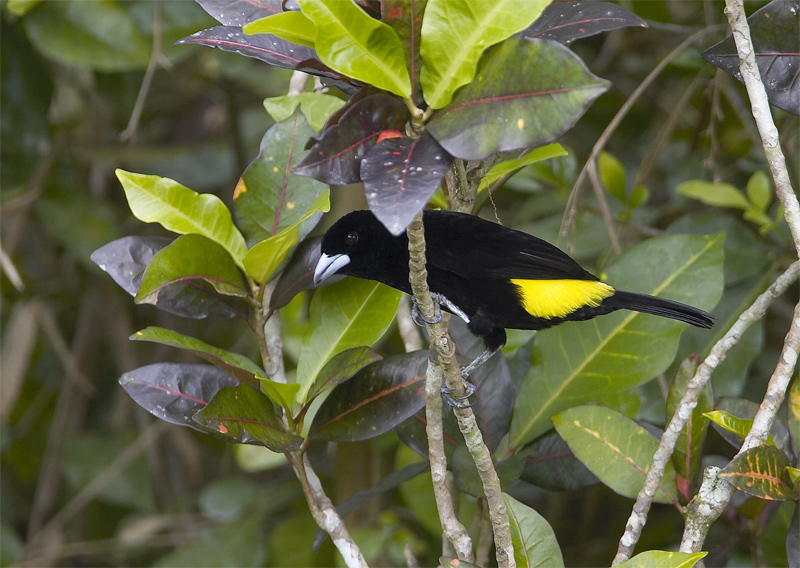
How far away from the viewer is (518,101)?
0.97 meters

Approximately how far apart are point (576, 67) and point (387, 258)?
885 mm

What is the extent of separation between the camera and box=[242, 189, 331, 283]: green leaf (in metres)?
1.33

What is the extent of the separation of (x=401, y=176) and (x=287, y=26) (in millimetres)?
297

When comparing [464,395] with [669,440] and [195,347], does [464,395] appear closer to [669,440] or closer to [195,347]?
[669,440]

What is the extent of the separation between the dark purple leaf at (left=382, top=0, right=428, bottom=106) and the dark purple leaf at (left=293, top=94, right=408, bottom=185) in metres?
0.05

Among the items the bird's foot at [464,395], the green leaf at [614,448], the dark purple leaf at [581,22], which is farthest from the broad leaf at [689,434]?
the dark purple leaf at [581,22]

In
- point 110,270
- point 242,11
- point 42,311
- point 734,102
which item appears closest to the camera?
point 242,11

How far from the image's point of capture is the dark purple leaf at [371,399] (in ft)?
4.75

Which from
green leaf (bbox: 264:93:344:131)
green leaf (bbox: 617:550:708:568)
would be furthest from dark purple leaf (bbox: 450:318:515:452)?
green leaf (bbox: 264:93:344:131)

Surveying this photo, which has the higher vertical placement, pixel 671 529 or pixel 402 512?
pixel 671 529

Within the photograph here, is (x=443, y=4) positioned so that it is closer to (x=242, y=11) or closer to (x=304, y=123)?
(x=242, y=11)

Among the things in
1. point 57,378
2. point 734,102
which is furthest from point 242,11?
point 57,378

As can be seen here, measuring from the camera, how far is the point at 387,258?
5.73 feet

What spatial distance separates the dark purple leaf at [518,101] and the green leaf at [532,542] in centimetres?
66
